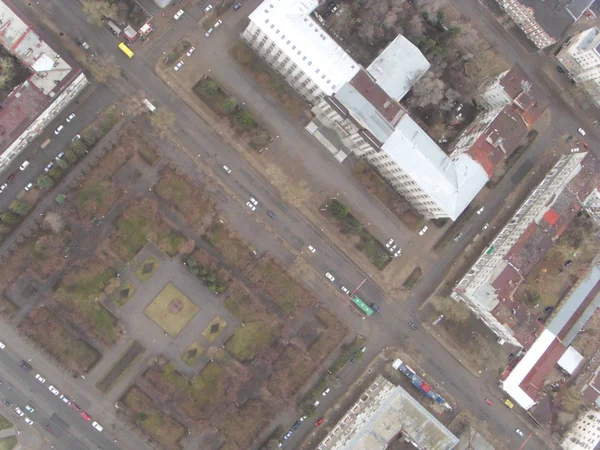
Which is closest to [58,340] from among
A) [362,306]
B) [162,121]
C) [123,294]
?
[123,294]

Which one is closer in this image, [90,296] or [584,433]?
[90,296]

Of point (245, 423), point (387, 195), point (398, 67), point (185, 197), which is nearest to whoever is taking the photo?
point (398, 67)

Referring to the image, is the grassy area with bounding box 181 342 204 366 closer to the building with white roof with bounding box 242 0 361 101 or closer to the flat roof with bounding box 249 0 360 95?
the building with white roof with bounding box 242 0 361 101

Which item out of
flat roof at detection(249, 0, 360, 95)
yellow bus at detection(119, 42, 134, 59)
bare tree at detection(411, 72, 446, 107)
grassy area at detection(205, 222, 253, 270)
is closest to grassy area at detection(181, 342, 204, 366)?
grassy area at detection(205, 222, 253, 270)

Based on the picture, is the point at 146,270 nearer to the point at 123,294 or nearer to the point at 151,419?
the point at 123,294

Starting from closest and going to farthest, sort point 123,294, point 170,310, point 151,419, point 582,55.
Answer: point 151,419 < point 123,294 < point 170,310 < point 582,55

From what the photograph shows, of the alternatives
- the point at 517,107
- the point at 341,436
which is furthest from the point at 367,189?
the point at 341,436

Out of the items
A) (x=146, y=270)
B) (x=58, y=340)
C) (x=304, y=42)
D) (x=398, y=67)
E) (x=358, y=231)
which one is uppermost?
(x=398, y=67)

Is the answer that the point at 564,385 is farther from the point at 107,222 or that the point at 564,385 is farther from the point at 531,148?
the point at 107,222
